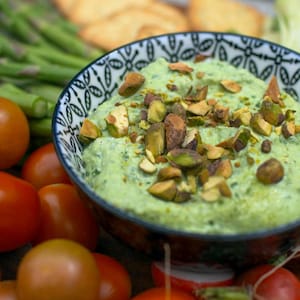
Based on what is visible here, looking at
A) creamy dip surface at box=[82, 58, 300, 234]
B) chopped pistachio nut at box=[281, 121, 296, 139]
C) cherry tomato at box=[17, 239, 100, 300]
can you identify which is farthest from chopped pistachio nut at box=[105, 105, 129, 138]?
chopped pistachio nut at box=[281, 121, 296, 139]

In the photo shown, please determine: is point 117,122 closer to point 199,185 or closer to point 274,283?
point 199,185

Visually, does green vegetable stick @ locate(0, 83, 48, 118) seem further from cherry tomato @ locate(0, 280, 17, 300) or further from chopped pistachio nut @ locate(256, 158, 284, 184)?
chopped pistachio nut @ locate(256, 158, 284, 184)

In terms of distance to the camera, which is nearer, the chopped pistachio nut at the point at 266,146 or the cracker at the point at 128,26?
the chopped pistachio nut at the point at 266,146

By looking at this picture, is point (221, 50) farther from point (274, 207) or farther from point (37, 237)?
point (37, 237)

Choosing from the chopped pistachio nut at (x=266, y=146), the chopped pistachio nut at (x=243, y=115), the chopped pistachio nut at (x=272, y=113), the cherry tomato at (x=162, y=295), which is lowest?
the cherry tomato at (x=162, y=295)

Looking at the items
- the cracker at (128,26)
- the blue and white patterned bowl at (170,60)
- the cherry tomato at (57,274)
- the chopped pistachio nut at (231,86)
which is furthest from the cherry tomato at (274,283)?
the cracker at (128,26)

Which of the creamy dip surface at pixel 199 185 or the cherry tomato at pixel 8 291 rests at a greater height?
the creamy dip surface at pixel 199 185

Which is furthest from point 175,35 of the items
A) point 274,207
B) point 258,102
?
point 274,207

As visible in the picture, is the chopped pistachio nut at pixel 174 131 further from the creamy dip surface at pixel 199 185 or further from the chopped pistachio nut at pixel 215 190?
the chopped pistachio nut at pixel 215 190
